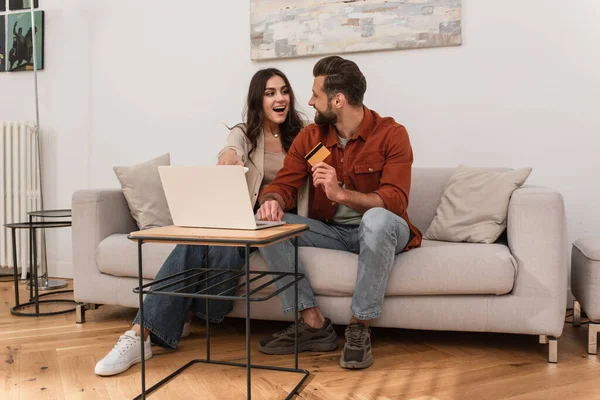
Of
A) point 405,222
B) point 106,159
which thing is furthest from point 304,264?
point 106,159

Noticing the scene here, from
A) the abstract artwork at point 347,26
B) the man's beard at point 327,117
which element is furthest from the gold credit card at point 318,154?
the abstract artwork at point 347,26

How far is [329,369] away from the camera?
1926mm

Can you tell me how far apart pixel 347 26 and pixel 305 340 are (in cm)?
170

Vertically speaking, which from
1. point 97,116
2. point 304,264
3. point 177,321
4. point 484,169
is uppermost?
point 97,116

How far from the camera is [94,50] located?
11.7 feet

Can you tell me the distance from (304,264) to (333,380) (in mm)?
461

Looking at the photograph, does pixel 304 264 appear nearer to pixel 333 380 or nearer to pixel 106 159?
pixel 333 380

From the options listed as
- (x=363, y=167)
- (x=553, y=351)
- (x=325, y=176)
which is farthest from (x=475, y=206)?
(x=325, y=176)

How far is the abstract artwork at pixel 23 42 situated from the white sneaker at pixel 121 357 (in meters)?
2.45

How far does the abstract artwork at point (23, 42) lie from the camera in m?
3.68

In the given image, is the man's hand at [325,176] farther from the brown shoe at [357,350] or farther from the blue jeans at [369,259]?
the brown shoe at [357,350]

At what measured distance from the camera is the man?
1958mm

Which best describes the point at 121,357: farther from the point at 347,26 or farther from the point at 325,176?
the point at 347,26

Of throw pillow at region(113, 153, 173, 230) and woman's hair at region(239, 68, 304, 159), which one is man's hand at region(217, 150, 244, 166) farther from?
throw pillow at region(113, 153, 173, 230)
